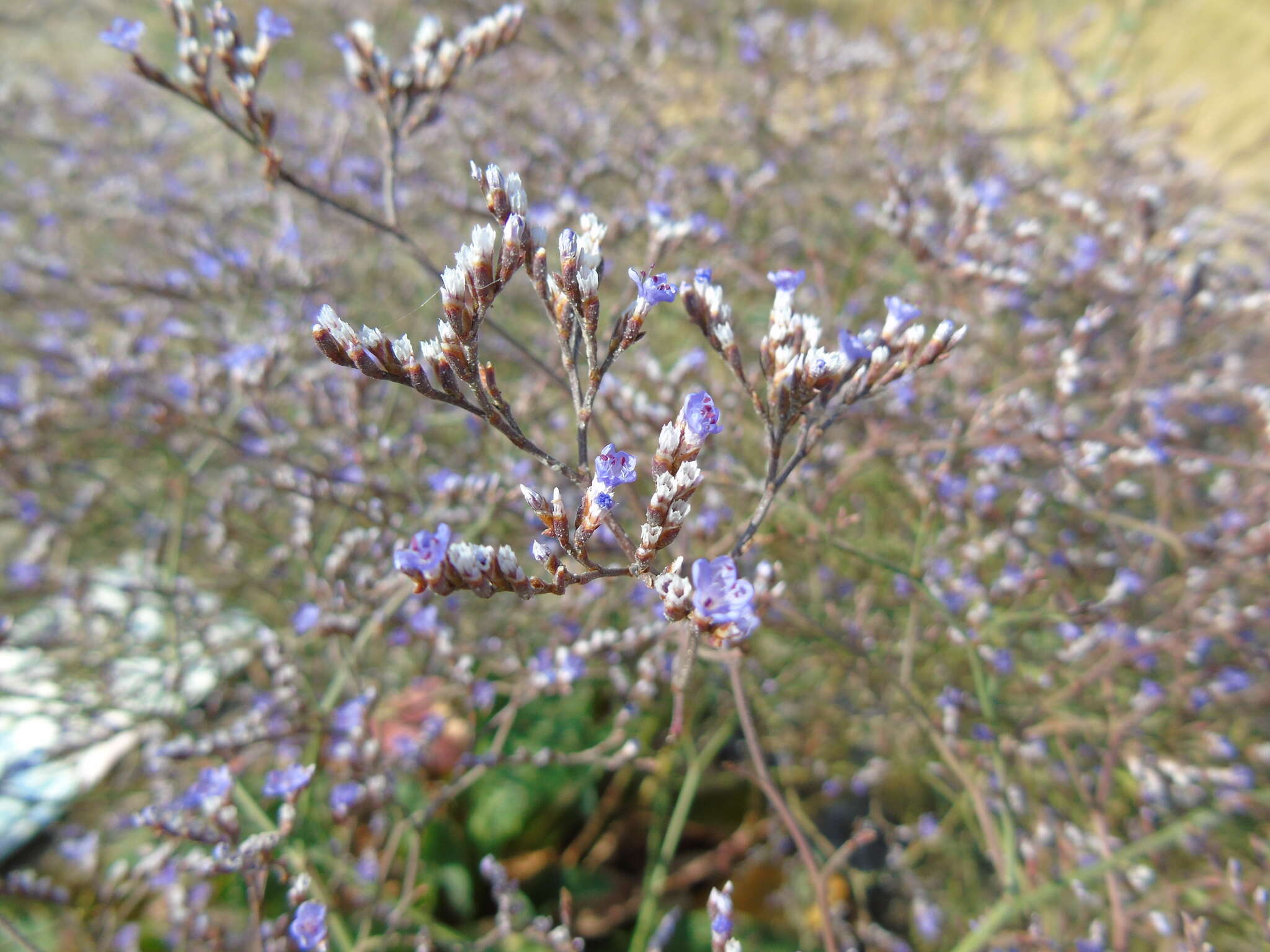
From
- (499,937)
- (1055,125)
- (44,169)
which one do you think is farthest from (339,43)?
(44,169)

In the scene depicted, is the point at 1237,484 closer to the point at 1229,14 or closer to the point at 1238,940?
the point at 1238,940

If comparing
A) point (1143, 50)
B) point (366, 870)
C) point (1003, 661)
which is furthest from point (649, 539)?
point (1143, 50)

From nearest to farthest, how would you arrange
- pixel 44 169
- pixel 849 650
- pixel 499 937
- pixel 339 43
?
1. pixel 849 650
2. pixel 339 43
3. pixel 499 937
4. pixel 44 169

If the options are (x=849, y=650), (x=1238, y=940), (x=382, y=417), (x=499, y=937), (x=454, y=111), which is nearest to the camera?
(x=849, y=650)

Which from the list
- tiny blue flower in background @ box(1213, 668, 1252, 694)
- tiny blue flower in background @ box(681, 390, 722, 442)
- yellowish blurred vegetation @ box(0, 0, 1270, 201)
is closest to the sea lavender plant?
tiny blue flower in background @ box(681, 390, 722, 442)

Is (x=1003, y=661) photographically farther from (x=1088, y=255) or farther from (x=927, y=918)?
(x=1088, y=255)

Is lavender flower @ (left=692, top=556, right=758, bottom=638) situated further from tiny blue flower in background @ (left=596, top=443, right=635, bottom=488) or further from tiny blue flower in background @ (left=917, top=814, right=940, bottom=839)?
tiny blue flower in background @ (left=917, top=814, right=940, bottom=839)
